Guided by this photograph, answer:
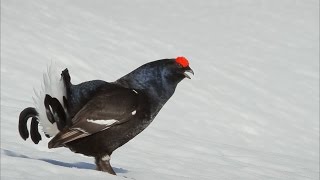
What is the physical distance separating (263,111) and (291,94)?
5.19 ft

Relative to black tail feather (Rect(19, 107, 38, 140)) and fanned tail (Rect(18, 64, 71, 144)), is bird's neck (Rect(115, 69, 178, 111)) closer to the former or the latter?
fanned tail (Rect(18, 64, 71, 144))

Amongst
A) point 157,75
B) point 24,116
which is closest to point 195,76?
point 157,75

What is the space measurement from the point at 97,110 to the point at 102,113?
0.14 ft

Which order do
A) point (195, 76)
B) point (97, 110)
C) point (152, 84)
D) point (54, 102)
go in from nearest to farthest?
point (54, 102)
point (97, 110)
point (152, 84)
point (195, 76)

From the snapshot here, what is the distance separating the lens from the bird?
17.7ft

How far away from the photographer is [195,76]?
1467cm

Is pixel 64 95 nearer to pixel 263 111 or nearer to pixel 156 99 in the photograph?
pixel 156 99

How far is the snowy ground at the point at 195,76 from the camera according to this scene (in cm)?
790

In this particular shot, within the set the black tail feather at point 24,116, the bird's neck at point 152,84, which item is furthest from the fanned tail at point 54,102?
the bird's neck at point 152,84

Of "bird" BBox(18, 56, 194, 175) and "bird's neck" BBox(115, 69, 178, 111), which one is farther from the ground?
"bird's neck" BBox(115, 69, 178, 111)

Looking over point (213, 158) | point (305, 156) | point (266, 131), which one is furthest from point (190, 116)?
point (213, 158)

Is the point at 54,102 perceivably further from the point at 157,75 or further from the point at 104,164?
the point at 157,75

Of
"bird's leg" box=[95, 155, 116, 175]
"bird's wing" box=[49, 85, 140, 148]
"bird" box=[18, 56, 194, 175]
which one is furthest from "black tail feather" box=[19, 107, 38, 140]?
"bird's leg" box=[95, 155, 116, 175]

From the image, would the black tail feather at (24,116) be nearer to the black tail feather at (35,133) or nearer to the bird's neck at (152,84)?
the black tail feather at (35,133)
